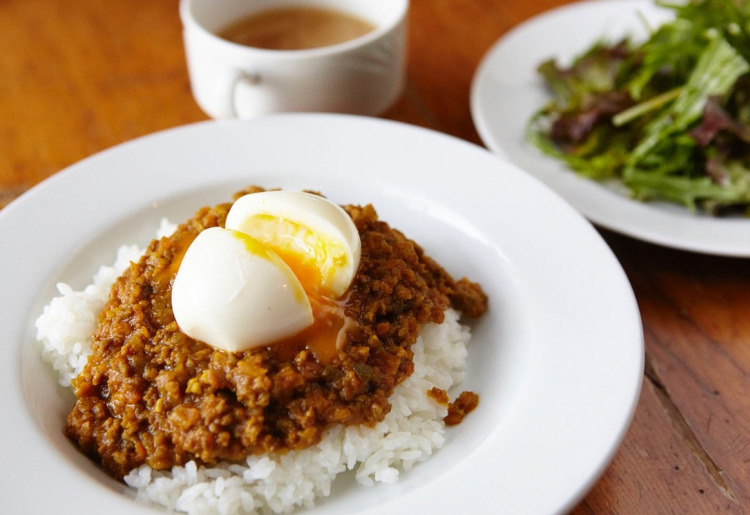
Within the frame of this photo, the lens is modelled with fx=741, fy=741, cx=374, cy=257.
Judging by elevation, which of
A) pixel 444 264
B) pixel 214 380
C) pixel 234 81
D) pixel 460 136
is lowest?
pixel 460 136

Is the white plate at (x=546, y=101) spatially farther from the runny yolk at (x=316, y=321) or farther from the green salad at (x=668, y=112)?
the runny yolk at (x=316, y=321)

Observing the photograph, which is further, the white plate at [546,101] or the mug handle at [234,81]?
the mug handle at [234,81]

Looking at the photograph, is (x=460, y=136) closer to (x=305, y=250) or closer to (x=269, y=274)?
(x=305, y=250)

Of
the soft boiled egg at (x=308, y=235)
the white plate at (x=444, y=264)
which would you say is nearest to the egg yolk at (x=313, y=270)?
the soft boiled egg at (x=308, y=235)

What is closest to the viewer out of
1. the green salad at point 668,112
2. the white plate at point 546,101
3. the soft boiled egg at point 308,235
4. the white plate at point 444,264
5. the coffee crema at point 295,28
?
the white plate at point 444,264

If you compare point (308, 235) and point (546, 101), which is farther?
point (546, 101)

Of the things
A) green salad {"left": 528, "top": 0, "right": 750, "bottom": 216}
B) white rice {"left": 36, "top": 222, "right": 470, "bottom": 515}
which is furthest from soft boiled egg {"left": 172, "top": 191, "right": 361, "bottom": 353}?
green salad {"left": 528, "top": 0, "right": 750, "bottom": 216}

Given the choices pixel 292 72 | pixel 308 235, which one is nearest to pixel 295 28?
pixel 292 72
